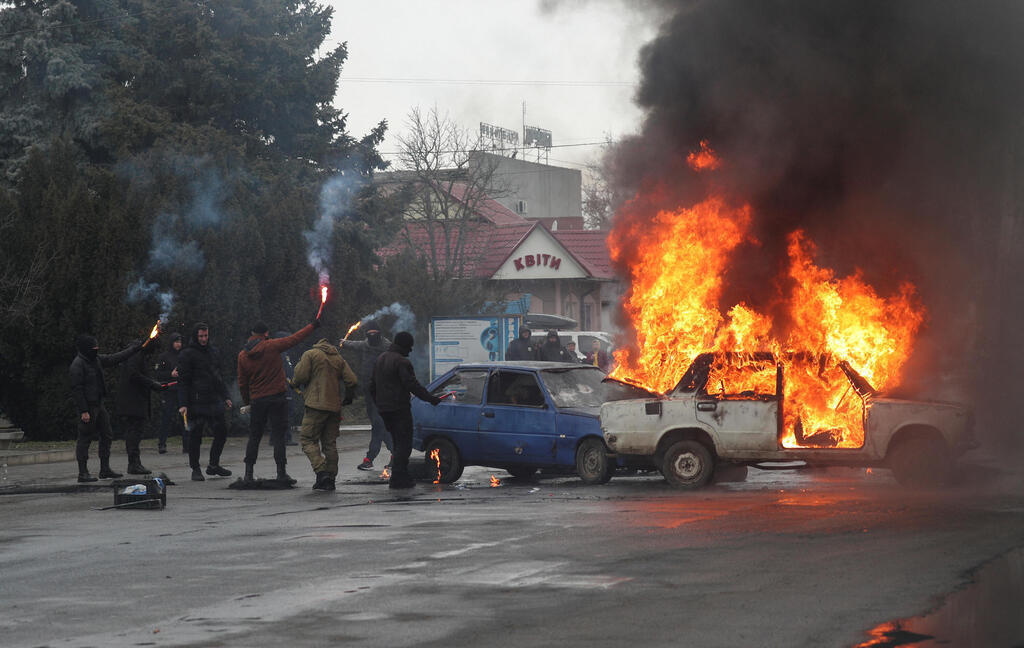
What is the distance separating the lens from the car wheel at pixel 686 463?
1483cm

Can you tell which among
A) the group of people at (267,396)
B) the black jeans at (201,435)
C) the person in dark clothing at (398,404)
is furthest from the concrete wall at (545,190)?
the person in dark clothing at (398,404)

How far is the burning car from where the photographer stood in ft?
45.9

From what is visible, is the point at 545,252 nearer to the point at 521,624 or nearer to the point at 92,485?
the point at 92,485

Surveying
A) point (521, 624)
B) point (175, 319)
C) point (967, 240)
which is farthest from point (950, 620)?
point (175, 319)

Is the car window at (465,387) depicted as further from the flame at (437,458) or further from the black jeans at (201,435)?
the black jeans at (201,435)

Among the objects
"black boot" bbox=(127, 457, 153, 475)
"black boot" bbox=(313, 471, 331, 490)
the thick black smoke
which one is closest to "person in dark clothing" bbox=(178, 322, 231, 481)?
"black boot" bbox=(127, 457, 153, 475)

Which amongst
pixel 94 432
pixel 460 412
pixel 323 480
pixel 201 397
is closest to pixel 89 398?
pixel 94 432

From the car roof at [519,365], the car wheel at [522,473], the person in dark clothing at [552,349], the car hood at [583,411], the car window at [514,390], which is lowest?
the car wheel at [522,473]

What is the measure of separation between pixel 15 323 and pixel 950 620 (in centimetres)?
2083

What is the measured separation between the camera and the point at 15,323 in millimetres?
24484

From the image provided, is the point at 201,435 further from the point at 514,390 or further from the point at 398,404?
the point at 514,390

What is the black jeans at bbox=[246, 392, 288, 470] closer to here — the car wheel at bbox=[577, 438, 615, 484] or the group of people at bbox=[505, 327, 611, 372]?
the car wheel at bbox=[577, 438, 615, 484]

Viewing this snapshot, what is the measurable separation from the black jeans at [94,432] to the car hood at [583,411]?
5.81 meters

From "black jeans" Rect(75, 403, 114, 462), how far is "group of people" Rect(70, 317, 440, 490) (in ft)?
0.04
